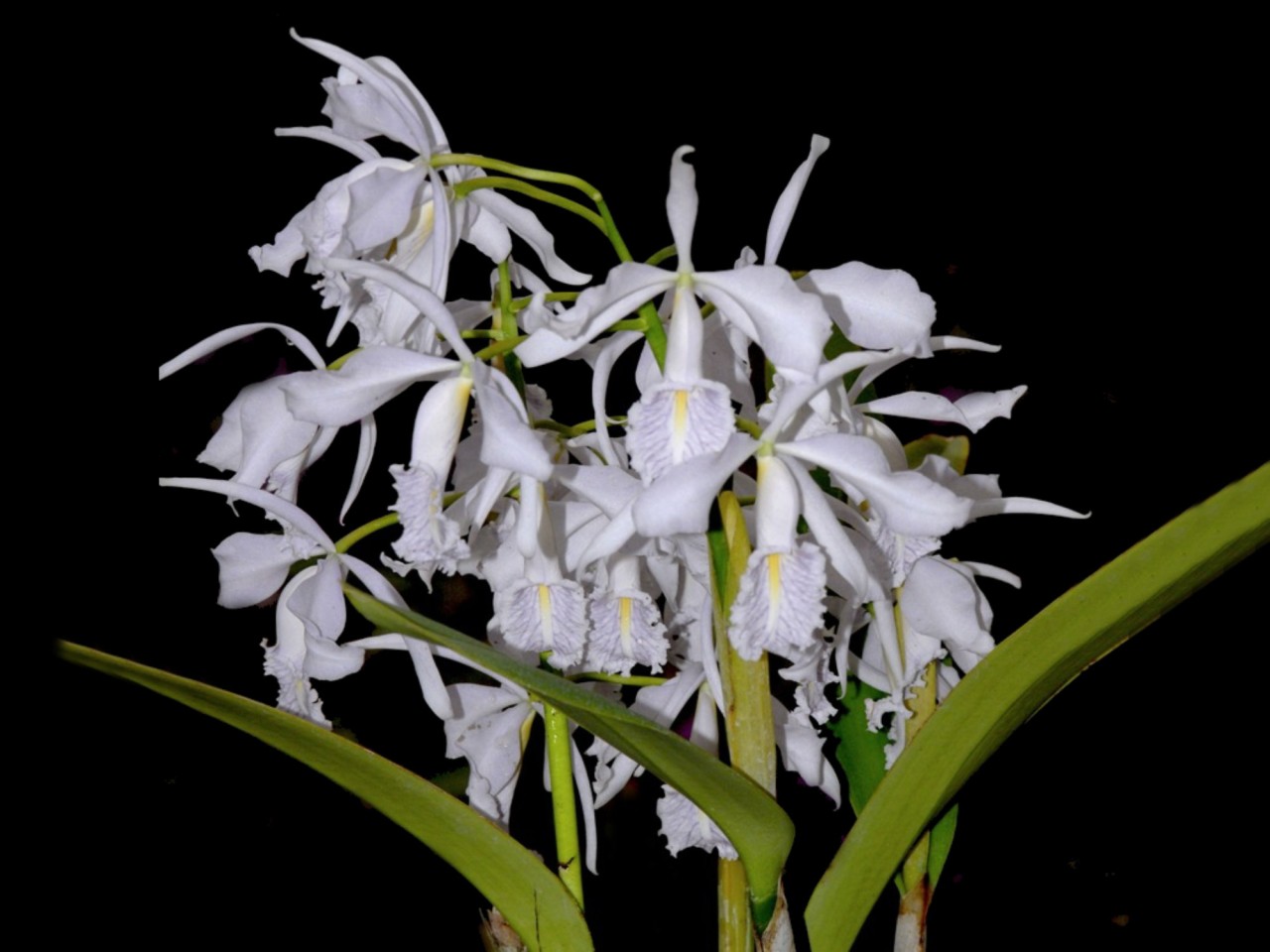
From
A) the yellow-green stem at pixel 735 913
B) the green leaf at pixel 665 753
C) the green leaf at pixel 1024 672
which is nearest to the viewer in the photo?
the green leaf at pixel 665 753

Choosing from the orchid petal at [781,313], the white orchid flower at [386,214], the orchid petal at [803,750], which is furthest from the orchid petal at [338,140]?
the orchid petal at [803,750]

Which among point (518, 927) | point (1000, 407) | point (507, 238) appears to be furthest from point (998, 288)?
point (518, 927)

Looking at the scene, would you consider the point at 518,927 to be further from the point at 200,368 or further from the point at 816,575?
the point at 200,368

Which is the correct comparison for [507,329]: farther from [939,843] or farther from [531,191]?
[939,843]

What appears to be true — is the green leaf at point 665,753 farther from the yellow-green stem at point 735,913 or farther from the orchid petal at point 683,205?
the orchid petal at point 683,205

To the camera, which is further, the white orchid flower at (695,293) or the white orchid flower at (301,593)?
the white orchid flower at (301,593)

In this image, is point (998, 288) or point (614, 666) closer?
point (614, 666)
